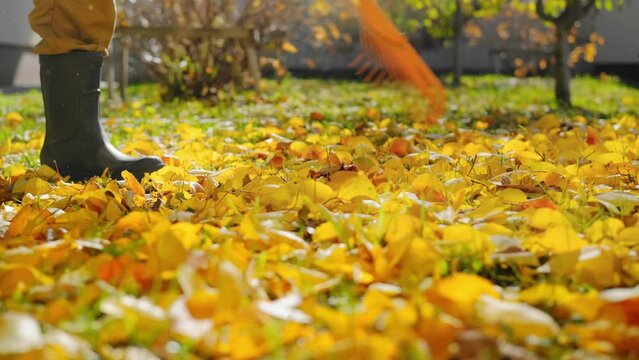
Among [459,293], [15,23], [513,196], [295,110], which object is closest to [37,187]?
[513,196]

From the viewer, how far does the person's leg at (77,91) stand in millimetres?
2369

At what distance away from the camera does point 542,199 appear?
64.8 inches

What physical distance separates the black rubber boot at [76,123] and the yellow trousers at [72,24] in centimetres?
4

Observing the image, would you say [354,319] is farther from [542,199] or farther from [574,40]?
[574,40]

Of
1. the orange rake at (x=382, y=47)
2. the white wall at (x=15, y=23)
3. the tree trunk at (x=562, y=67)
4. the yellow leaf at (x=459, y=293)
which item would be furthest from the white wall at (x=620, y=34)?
the yellow leaf at (x=459, y=293)

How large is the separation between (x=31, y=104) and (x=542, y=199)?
5.61 metres

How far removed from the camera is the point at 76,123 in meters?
2.46

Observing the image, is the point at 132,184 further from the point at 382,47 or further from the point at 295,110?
the point at 295,110

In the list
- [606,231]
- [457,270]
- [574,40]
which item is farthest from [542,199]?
[574,40]

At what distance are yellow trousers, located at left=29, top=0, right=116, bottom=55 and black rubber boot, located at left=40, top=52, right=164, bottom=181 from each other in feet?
0.14

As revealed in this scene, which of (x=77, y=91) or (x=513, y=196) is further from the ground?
(x=77, y=91)

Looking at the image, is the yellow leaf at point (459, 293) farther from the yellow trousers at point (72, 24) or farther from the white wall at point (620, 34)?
the white wall at point (620, 34)

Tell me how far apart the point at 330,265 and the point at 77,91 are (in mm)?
1584

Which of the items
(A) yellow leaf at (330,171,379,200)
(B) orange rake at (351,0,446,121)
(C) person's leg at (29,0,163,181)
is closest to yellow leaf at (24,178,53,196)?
(C) person's leg at (29,0,163,181)
